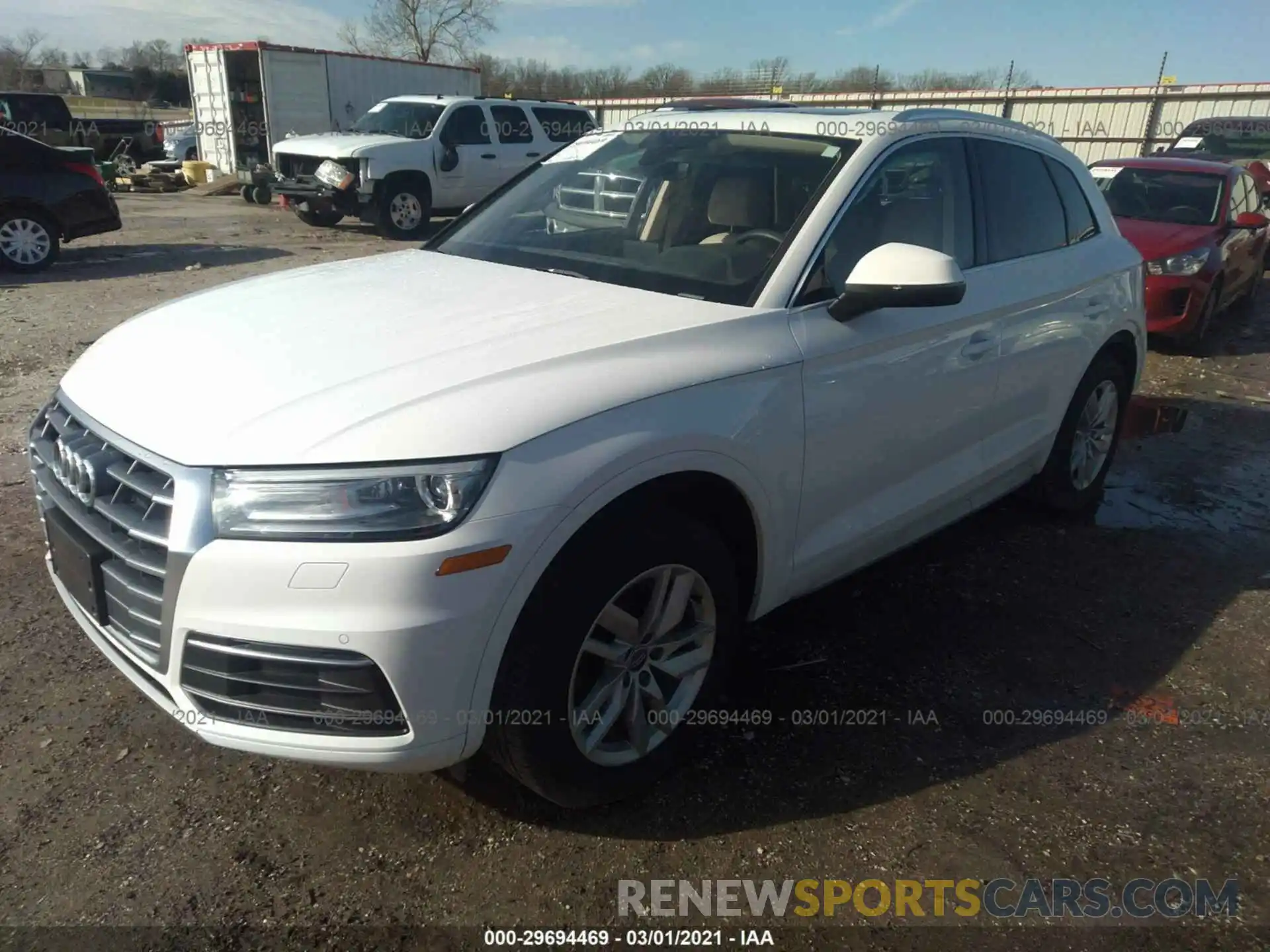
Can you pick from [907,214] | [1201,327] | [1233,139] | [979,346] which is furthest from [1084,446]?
[1233,139]

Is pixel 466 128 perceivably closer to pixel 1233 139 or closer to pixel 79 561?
pixel 1233 139

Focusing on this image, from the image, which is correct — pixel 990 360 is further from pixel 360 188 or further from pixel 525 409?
pixel 360 188

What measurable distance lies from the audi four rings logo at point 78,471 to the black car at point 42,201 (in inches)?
371

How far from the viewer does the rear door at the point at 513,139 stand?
14.6 metres

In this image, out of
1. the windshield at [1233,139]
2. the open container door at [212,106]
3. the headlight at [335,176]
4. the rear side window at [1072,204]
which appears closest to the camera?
the rear side window at [1072,204]

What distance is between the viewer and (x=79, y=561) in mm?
2297

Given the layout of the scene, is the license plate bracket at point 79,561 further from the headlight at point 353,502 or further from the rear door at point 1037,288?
the rear door at point 1037,288

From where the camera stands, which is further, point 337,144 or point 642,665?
point 337,144

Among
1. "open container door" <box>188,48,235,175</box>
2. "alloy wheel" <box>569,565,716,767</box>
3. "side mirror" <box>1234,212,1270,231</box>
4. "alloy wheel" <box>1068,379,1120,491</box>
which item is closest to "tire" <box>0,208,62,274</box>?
"alloy wheel" <box>569,565,716,767</box>

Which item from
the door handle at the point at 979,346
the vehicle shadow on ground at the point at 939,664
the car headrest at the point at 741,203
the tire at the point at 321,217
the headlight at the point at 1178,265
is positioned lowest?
the vehicle shadow on ground at the point at 939,664

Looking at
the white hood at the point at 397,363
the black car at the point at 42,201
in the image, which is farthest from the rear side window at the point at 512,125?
the white hood at the point at 397,363

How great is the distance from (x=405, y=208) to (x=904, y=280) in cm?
1227

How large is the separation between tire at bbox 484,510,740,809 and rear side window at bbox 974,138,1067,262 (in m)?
1.91

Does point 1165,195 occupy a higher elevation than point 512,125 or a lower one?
lower
